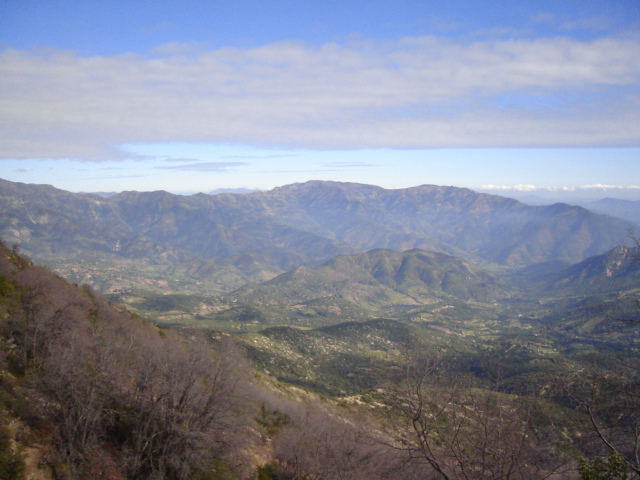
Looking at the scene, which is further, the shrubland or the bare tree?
the shrubland

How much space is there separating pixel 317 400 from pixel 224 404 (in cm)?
5334

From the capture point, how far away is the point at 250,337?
156 metres

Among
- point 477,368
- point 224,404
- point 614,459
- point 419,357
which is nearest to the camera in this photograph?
point 614,459

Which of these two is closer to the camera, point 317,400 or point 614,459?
point 614,459

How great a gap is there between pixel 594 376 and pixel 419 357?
665cm

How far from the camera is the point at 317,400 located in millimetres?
85438

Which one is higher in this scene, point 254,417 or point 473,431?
point 473,431

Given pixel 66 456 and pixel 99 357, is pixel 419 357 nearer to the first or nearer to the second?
pixel 66 456

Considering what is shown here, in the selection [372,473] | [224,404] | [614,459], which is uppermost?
[614,459]

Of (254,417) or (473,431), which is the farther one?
(254,417)

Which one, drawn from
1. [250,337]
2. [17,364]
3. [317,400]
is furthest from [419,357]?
[250,337]

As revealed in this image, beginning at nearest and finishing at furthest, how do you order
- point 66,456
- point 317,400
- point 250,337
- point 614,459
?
point 614,459, point 66,456, point 317,400, point 250,337

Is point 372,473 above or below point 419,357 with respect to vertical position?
below

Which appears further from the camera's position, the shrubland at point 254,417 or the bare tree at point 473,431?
the shrubland at point 254,417
